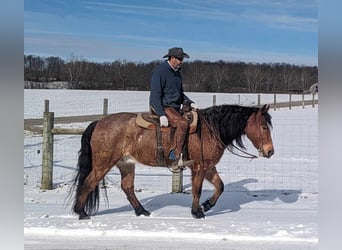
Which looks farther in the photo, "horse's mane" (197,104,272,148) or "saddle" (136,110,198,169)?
"horse's mane" (197,104,272,148)

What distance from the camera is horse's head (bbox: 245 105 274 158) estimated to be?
112 inches

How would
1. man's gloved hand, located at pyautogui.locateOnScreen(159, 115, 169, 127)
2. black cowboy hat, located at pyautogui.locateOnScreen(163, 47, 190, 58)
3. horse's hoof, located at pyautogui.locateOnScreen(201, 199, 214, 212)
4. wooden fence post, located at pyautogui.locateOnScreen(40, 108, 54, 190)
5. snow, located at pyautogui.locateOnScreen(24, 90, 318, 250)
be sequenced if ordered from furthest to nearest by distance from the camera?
wooden fence post, located at pyautogui.locateOnScreen(40, 108, 54, 190) < horse's hoof, located at pyautogui.locateOnScreen(201, 199, 214, 212) < man's gloved hand, located at pyautogui.locateOnScreen(159, 115, 169, 127) < black cowboy hat, located at pyautogui.locateOnScreen(163, 47, 190, 58) < snow, located at pyautogui.locateOnScreen(24, 90, 318, 250)

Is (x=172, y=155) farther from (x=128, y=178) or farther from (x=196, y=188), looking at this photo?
(x=128, y=178)

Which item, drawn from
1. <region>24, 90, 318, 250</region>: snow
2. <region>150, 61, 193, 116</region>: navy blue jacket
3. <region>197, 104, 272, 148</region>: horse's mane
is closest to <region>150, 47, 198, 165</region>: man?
<region>150, 61, 193, 116</region>: navy blue jacket

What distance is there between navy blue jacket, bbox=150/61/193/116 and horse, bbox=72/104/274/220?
19cm

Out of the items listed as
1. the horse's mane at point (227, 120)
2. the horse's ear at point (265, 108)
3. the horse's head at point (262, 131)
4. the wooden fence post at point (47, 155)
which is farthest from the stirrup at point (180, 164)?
the wooden fence post at point (47, 155)

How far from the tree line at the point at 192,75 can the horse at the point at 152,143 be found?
180 mm

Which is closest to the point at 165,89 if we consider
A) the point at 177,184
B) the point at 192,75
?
the point at 192,75

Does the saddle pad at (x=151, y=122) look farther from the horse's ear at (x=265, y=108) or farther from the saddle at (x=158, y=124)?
the horse's ear at (x=265, y=108)

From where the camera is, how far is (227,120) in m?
2.92

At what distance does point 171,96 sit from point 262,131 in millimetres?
645

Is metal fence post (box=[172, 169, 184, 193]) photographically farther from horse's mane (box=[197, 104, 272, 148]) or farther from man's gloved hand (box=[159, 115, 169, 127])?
man's gloved hand (box=[159, 115, 169, 127])

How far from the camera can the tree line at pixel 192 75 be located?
7.77 ft
